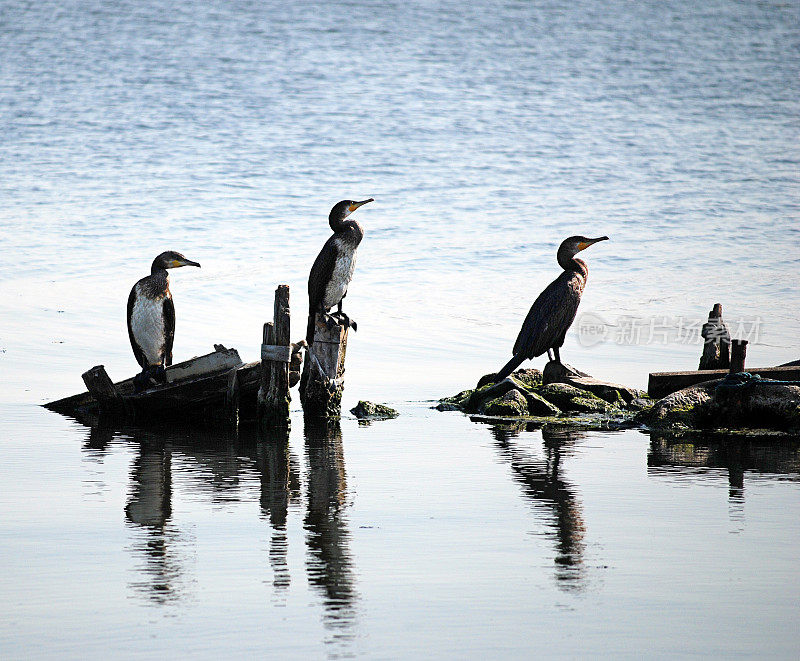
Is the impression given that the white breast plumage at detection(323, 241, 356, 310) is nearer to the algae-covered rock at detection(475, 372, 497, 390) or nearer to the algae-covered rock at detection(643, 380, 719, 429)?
the algae-covered rock at detection(475, 372, 497, 390)

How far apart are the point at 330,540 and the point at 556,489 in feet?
7.18

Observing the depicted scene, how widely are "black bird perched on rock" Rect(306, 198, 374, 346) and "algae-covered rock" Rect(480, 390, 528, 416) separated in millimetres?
1780

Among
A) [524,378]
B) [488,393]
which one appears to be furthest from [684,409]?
[524,378]

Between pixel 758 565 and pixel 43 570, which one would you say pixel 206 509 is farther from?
pixel 758 565

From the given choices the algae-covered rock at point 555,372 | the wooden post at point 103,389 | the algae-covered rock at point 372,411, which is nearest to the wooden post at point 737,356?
the algae-covered rock at point 555,372

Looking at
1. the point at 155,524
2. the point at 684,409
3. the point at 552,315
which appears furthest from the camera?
the point at 552,315

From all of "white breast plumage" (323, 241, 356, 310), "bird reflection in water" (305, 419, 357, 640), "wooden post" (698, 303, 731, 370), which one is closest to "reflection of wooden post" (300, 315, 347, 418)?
"white breast plumage" (323, 241, 356, 310)

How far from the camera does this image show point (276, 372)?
36.7 ft

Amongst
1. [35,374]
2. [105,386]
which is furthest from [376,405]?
[35,374]

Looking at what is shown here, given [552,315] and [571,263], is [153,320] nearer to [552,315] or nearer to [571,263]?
[552,315]

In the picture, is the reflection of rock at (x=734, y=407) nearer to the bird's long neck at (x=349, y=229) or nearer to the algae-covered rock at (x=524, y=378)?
the algae-covered rock at (x=524, y=378)

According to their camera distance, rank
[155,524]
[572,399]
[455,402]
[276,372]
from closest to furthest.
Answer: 1. [155,524]
2. [276,372]
3. [572,399]
4. [455,402]

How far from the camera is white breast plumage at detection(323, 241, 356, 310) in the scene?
11.8 meters

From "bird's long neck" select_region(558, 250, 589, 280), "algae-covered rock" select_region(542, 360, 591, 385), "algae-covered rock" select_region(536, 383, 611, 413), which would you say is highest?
"bird's long neck" select_region(558, 250, 589, 280)
